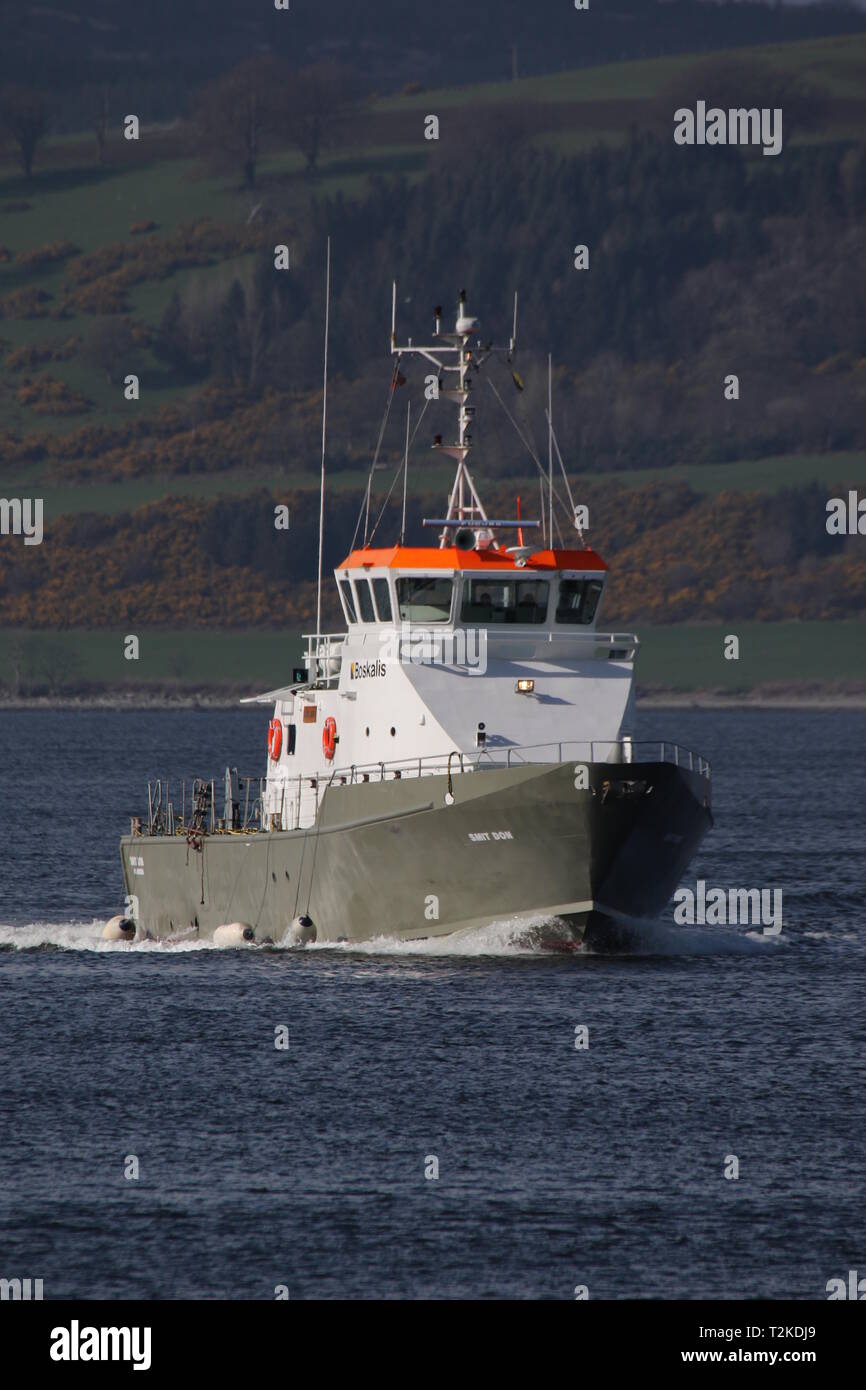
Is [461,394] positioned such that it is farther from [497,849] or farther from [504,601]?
[497,849]

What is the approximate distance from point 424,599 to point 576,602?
119 inches

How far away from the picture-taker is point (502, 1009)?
37.3m

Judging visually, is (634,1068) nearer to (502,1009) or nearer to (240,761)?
(502,1009)

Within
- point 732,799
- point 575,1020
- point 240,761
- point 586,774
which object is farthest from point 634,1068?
point 240,761

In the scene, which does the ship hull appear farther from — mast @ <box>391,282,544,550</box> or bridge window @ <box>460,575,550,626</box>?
mast @ <box>391,282,544,550</box>

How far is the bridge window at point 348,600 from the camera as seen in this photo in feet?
150

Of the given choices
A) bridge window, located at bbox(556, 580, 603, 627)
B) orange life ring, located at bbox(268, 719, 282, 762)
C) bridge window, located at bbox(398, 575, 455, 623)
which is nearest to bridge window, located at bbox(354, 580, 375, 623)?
bridge window, located at bbox(398, 575, 455, 623)

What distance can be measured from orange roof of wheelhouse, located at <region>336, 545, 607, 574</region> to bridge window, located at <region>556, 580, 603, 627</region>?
0.37 m

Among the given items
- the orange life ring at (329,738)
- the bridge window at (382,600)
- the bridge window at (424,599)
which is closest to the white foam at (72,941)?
the orange life ring at (329,738)

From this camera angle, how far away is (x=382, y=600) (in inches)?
1719

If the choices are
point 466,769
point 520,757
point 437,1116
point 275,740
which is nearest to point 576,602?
point 520,757

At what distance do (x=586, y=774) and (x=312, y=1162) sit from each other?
1228cm
